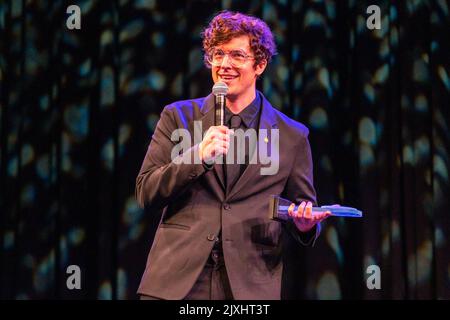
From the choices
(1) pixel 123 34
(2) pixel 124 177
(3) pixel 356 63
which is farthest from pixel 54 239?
(3) pixel 356 63

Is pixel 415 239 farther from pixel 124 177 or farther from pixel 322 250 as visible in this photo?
pixel 124 177

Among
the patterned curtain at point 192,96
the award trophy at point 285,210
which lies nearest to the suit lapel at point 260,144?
the award trophy at point 285,210

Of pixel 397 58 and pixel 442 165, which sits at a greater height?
pixel 397 58

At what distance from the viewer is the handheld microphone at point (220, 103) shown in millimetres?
1883

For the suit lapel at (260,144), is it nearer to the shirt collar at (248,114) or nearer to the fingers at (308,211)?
the shirt collar at (248,114)

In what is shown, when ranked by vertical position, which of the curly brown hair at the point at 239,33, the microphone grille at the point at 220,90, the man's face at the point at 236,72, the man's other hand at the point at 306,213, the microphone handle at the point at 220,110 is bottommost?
the man's other hand at the point at 306,213

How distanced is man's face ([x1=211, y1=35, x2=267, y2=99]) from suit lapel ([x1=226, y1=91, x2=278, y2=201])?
0.31 ft

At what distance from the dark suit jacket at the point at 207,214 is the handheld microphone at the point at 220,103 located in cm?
10

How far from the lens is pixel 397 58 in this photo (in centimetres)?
304

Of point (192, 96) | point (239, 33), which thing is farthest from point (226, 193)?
point (192, 96)

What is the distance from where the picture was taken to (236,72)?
7.08 ft

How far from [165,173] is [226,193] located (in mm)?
210

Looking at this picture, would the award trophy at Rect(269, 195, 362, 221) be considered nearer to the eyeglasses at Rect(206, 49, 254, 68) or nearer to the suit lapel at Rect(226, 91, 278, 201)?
the suit lapel at Rect(226, 91, 278, 201)

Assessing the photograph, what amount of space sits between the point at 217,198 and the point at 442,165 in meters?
1.42
